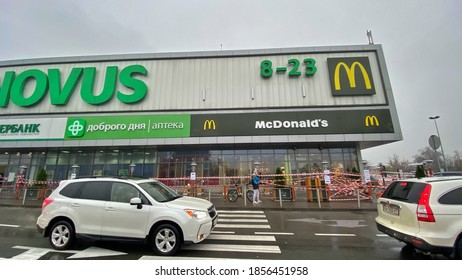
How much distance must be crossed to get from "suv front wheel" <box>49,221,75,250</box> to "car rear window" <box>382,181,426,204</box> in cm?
790

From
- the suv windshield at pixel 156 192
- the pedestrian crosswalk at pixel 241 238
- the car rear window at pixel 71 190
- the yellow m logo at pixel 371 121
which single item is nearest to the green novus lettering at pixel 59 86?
the car rear window at pixel 71 190

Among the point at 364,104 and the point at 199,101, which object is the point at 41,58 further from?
the point at 364,104

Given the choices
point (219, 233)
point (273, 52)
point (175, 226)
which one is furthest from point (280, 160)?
point (175, 226)

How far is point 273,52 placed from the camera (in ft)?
64.5

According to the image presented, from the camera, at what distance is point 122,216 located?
4.81 m

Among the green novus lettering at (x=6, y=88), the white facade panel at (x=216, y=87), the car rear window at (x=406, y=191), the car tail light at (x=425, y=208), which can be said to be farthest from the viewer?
the green novus lettering at (x=6, y=88)

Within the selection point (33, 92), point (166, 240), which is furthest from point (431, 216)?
point (33, 92)

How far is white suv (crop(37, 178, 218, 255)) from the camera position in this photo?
4.60 meters

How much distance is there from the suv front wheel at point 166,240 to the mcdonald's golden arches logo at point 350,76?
18212mm

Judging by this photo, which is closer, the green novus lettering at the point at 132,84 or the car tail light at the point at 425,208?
the car tail light at the point at 425,208

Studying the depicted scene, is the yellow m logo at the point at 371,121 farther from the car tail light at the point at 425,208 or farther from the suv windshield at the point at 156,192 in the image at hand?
the suv windshield at the point at 156,192

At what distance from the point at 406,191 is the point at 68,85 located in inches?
996

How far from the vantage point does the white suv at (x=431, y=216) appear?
3787mm

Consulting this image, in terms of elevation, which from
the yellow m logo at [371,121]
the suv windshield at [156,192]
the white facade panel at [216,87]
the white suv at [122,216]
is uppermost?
the white facade panel at [216,87]
